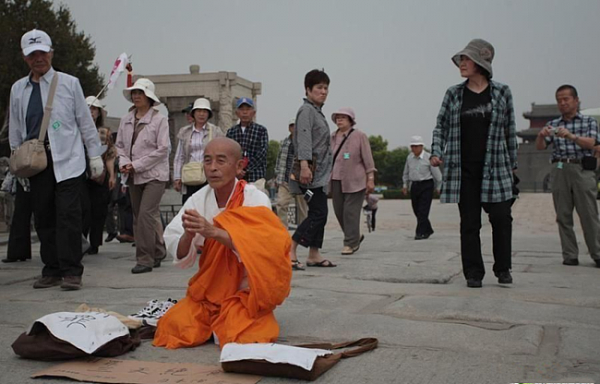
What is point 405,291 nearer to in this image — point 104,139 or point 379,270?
point 379,270

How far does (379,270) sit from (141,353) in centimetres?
336

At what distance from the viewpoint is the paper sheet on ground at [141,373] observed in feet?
9.67

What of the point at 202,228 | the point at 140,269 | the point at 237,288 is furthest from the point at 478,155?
the point at 140,269

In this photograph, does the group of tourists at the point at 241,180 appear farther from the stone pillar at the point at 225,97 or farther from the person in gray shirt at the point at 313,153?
the stone pillar at the point at 225,97

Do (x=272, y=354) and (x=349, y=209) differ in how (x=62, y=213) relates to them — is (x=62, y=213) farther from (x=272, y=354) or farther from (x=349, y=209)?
(x=349, y=209)

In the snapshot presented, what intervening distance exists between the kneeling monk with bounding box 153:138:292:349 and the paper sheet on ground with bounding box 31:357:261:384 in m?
0.39

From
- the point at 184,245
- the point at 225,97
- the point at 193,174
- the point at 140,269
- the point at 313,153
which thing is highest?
the point at 225,97

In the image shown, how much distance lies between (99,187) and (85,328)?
501 cm

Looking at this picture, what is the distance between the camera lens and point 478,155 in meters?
5.57

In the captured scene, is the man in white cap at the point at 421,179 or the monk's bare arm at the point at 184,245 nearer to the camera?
the monk's bare arm at the point at 184,245

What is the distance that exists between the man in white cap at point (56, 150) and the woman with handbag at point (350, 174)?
3.11m

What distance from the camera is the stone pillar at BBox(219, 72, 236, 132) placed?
16.8 metres

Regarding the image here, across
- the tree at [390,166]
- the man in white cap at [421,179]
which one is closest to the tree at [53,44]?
the man in white cap at [421,179]

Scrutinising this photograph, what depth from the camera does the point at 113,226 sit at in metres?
11.2
